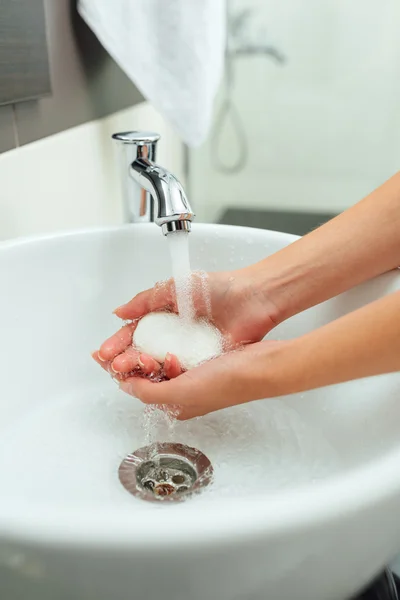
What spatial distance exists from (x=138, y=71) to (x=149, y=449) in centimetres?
47

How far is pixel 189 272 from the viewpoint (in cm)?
50

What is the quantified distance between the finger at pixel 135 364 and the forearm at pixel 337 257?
134 millimetres

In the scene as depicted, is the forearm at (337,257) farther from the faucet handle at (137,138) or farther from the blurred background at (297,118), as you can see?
the blurred background at (297,118)

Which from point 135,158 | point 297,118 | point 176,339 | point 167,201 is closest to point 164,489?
point 176,339

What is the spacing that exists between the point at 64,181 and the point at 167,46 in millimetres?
230

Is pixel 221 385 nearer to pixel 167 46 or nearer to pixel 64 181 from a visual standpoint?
pixel 64 181

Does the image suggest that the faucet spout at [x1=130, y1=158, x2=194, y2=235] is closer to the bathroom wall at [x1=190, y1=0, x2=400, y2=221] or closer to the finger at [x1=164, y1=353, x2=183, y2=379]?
the finger at [x1=164, y1=353, x2=183, y2=379]

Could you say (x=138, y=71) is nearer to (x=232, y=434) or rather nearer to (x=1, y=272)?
(x=1, y=272)

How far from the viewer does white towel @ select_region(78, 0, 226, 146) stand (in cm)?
65

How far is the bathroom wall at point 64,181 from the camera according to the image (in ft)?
1.83

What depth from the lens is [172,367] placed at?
453mm

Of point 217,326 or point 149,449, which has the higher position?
point 217,326

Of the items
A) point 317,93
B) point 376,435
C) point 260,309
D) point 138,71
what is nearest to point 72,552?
point 376,435

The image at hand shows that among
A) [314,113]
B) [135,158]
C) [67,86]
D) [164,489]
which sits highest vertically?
[314,113]
